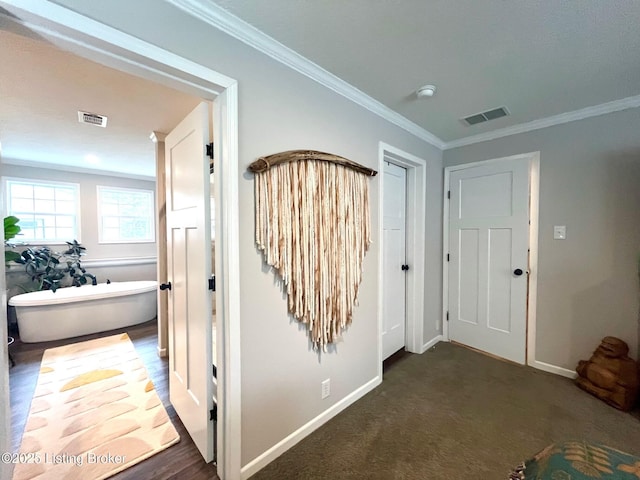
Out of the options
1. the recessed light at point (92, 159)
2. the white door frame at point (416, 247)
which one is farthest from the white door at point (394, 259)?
the recessed light at point (92, 159)

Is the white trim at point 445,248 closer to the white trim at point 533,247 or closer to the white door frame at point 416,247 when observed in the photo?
the white door frame at point 416,247

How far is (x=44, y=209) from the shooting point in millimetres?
4070

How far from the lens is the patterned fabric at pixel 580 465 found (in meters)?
0.75

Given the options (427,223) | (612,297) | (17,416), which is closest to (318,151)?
(427,223)

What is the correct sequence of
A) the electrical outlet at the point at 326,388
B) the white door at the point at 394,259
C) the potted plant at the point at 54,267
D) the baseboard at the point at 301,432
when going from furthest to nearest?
the potted plant at the point at 54,267 < the white door at the point at 394,259 < the electrical outlet at the point at 326,388 < the baseboard at the point at 301,432

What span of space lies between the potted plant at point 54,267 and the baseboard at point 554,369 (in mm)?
5736

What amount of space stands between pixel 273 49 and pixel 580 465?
214cm

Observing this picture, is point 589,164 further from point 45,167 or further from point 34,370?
point 45,167

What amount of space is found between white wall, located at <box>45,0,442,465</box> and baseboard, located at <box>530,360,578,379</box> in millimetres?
1899

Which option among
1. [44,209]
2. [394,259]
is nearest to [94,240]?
[44,209]

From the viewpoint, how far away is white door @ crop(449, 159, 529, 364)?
2635 millimetres

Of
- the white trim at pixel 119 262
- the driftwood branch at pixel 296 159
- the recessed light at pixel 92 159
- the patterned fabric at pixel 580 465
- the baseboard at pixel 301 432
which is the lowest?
the baseboard at pixel 301 432

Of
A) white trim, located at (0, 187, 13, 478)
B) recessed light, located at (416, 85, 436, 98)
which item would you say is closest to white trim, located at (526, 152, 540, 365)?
recessed light, located at (416, 85, 436, 98)

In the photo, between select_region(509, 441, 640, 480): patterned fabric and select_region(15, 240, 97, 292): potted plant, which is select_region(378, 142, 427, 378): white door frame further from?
select_region(15, 240, 97, 292): potted plant
